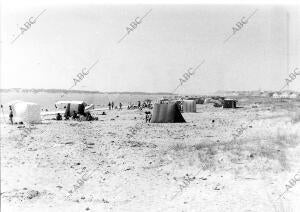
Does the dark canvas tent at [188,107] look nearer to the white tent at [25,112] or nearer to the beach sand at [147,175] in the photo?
the white tent at [25,112]

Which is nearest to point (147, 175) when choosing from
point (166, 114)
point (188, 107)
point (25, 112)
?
point (166, 114)

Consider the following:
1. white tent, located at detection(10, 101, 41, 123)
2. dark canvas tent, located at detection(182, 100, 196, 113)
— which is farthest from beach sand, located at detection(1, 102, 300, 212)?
dark canvas tent, located at detection(182, 100, 196, 113)

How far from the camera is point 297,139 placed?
1772 cm

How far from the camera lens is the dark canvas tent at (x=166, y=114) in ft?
95.8

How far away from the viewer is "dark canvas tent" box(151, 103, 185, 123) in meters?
29.2

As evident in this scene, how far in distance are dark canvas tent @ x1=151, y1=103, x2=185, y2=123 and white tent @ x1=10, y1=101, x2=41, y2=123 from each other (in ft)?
27.8

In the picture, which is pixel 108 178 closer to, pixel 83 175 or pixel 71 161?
pixel 83 175

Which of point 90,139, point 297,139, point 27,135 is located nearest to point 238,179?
point 297,139

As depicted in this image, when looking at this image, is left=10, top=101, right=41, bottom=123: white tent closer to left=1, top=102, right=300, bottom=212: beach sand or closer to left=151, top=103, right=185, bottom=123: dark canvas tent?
left=151, top=103, right=185, bottom=123: dark canvas tent

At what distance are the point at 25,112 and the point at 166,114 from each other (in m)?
10.00

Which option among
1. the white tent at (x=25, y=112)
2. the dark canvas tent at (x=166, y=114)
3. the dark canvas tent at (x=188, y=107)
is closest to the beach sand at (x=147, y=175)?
the white tent at (x=25, y=112)

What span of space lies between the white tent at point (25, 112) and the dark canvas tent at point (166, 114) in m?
8.46

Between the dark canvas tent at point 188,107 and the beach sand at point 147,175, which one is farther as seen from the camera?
the dark canvas tent at point 188,107

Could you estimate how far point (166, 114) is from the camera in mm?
29375
